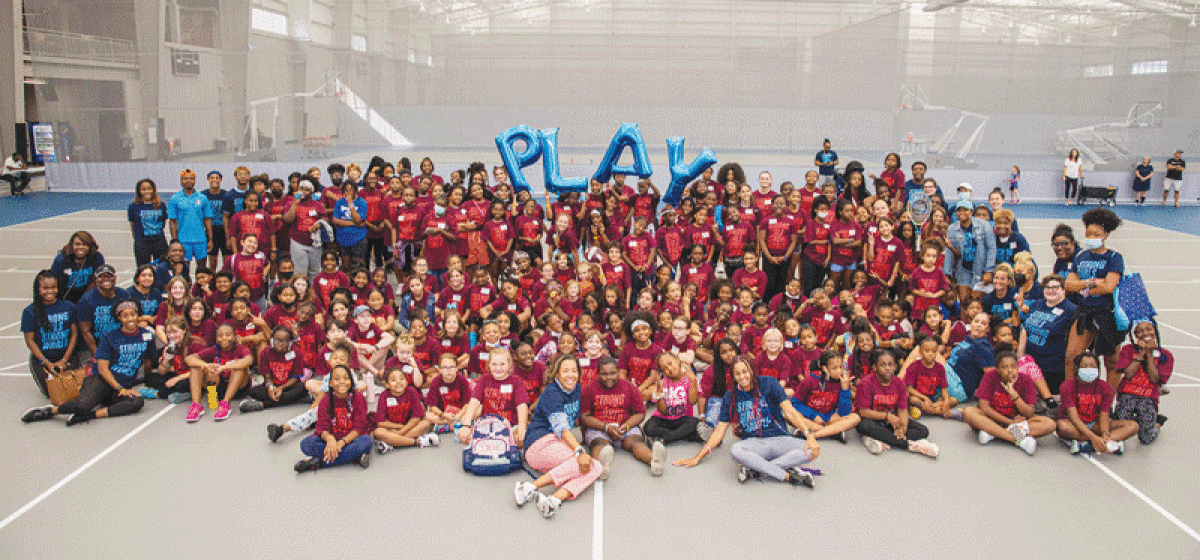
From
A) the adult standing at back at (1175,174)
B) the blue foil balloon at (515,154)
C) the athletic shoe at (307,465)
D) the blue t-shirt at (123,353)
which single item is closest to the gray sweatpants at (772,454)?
the athletic shoe at (307,465)

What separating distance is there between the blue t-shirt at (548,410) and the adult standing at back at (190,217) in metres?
6.89

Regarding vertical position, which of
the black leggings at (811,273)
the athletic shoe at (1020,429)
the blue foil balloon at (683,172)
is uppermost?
the blue foil balloon at (683,172)

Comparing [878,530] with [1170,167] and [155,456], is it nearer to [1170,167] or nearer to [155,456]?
[155,456]

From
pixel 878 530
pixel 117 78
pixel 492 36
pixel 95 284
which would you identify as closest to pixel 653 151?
pixel 492 36

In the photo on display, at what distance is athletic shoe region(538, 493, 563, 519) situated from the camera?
5.77 metres

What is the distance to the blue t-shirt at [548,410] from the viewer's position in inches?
260

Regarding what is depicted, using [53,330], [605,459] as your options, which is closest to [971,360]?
[605,459]

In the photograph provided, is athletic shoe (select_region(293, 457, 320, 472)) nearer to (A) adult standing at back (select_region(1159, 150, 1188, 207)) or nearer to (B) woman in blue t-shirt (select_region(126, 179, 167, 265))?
(B) woman in blue t-shirt (select_region(126, 179, 167, 265))

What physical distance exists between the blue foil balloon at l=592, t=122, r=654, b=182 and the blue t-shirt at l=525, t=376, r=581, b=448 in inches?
228

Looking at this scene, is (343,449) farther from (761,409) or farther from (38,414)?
(761,409)

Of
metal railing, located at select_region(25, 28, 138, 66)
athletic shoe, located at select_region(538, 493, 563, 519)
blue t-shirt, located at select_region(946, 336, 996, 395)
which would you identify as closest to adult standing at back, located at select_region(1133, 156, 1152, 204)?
blue t-shirt, located at select_region(946, 336, 996, 395)

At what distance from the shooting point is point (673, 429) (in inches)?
277

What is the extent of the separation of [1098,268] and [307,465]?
25.3 ft

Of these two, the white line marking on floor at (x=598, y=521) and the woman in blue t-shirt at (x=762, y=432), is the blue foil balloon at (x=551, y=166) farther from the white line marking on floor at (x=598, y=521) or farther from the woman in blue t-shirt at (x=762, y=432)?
the white line marking on floor at (x=598, y=521)
